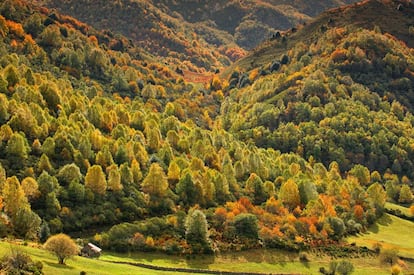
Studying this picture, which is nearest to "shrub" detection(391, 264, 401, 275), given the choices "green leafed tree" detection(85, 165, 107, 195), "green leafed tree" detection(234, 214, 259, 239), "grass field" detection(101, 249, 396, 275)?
"grass field" detection(101, 249, 396, 275)

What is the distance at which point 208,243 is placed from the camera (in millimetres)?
149375

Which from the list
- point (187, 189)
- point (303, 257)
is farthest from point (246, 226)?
point (187, 189)

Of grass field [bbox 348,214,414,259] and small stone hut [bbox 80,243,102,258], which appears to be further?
grass field [bbox 348,214,414,259]

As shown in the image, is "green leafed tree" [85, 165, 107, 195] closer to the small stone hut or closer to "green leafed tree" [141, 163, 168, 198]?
"green leafed tree" [141, 163, 168, 198]

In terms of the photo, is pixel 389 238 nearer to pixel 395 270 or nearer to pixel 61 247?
pixel 395 270

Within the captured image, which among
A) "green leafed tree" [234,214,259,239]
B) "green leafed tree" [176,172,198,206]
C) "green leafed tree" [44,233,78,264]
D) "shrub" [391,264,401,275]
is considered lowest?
"shrub" [391,264,401,275]

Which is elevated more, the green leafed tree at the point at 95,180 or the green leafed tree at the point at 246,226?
the green leafed tree at the point at 95,180

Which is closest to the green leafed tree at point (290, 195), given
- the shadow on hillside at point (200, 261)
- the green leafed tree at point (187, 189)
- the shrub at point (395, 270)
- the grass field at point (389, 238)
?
the grass field at point (389, 238)

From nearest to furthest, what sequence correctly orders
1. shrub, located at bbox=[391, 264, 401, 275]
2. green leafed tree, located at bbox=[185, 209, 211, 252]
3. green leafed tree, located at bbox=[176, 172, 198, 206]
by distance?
shrub, located at bbox=[391, 264, 401, 275] → green leafed tree, located at bbox=[185, 209, 211, 252] → green leafed tree, located at bbox=[176, 172, 198, 206]

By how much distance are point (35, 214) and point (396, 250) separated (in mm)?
99923

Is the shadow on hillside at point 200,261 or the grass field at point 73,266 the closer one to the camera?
the grass field at point 73,266

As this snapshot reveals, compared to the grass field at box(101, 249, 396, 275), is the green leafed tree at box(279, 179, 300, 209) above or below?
above

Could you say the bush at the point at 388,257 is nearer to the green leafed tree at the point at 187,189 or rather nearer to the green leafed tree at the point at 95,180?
the green leafed tree at the point at 187,189

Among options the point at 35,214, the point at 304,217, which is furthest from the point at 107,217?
the point at 304,217
